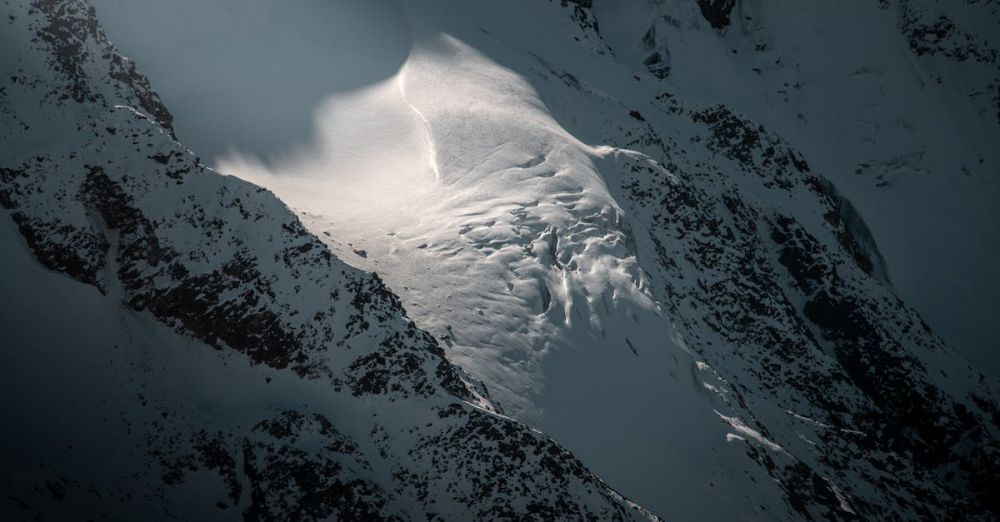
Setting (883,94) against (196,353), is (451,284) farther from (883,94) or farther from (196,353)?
(883,94)

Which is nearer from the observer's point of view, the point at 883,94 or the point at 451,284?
the point at 451,284

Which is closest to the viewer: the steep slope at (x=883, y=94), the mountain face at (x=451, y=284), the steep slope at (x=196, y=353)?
the steep slope at (x=196, y=353)

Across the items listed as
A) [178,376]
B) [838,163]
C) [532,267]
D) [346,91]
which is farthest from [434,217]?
[838,163]

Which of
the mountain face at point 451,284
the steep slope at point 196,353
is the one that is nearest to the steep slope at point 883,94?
the mountain face at point 451,284

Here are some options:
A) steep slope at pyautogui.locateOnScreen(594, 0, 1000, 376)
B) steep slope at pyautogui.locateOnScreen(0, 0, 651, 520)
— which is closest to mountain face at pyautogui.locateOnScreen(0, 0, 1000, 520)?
steep slope at pyautogui.locateOnScreen(0, 0, 651, 520)

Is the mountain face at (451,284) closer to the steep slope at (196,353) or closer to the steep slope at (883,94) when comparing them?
the steep slope at (196,353)

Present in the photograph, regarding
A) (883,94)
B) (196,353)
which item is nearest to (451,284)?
(196,353)
